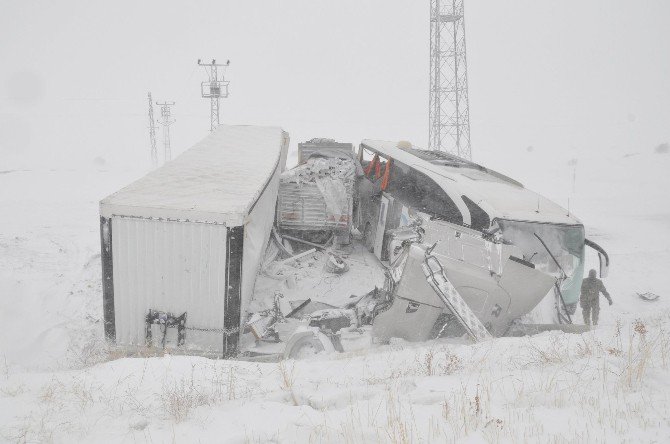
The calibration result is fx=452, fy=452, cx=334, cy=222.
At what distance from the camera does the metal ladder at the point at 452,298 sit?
5.04 m

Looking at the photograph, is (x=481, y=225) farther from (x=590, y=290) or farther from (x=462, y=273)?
(x=590, y=290)

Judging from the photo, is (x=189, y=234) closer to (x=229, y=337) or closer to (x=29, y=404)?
(x=229, y=337)

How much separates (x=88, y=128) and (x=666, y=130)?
251 ft

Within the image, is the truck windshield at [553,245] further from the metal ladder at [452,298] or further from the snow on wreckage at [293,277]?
the metal ladder at [452,298]

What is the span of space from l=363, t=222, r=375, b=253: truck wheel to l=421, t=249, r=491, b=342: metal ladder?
554 centimetres

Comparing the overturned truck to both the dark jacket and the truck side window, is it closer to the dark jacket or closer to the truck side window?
the truck side window

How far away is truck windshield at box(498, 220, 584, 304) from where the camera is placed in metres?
6.27

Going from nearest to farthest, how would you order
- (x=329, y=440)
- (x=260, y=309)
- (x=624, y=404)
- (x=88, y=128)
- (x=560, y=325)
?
1. (x=329, y=440)
2. (x=624, y=404)
3. (x=560, y=325)
4. (x=260, y=309)
5. (x=88, y=128)

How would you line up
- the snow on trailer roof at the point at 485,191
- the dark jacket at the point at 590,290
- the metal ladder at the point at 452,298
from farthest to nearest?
the dark jacket at the point at 590,290, the snow on trailer roof at the point at 485,191, the metal ladder at the point at 452,298

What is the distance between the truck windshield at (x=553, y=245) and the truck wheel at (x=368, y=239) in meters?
4.80

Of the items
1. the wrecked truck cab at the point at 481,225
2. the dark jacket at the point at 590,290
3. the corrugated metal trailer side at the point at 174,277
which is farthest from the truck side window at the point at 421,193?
the corrugated metal trailer side at the point at 174,277

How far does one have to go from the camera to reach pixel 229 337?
5797 millimetres

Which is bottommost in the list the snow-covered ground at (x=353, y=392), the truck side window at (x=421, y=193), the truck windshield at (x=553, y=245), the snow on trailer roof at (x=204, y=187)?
the snow-covered ground at (x=353, y=392)

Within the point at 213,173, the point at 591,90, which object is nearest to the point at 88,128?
the point at 213,173
